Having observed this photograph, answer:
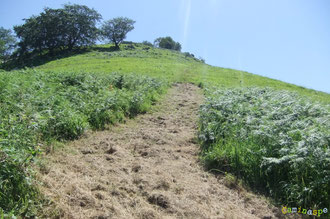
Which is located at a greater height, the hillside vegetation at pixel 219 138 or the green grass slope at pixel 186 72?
the green grass slope at pixel 186 72

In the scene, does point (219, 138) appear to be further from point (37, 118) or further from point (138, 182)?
point (37, 118)

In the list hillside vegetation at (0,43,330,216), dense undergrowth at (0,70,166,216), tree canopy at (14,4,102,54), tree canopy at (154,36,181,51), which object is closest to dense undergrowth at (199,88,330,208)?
hillside vegetation at (0,43,330,216)

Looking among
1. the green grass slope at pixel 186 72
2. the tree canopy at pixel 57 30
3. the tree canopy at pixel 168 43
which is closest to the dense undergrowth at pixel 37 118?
the green grass slope at pixel 186 72

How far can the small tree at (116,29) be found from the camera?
220ft

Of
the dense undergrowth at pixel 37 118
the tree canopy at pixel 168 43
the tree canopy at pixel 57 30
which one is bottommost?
the dense undergrowth at pixel 37 118

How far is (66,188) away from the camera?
394cm

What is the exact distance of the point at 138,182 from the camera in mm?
4496

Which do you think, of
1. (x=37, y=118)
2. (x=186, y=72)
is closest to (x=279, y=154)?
(x=37, y=118)

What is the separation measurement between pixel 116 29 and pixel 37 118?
6825cm

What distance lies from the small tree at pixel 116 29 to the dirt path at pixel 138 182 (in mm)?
66671

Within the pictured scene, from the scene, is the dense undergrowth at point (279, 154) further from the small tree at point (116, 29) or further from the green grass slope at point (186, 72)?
the small tree at point (116, 29)

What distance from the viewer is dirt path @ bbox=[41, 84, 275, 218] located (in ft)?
12.1

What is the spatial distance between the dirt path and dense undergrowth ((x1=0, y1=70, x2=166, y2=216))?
0.44 m

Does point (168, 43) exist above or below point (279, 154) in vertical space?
above
